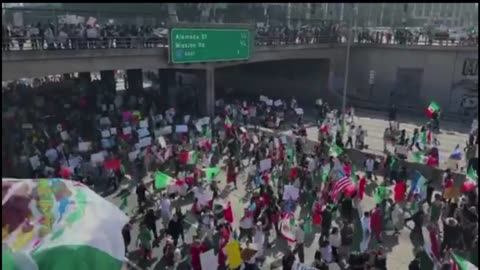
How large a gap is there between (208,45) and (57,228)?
72.4ft

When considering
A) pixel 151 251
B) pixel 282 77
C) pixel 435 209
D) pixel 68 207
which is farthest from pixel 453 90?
pixel 68 207

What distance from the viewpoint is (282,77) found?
37.5 metres

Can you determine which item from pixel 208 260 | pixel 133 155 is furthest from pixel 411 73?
pixel 208 260

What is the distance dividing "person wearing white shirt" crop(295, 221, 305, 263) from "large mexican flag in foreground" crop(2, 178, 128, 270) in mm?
7034

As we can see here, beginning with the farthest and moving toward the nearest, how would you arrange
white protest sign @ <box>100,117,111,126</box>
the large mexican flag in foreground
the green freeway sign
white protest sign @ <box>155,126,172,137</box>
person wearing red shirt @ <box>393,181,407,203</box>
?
1. the green freeway sign
2. white protest sign @ <box>100,117,111,126</box>
3. white protest sign @ <box>155,126,172,137</box>
4. person wearing red shirt @ <box>393,181,407,203</box>
5. the large mexican flag in foreground

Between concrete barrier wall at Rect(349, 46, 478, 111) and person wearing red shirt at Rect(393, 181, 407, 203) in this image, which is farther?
concrete barrier wall at Rect(349, 46, 478, 111)

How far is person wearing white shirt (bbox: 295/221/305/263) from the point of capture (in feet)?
37.7

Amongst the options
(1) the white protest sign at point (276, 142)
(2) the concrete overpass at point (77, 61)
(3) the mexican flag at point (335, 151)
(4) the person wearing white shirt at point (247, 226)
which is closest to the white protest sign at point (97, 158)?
(2) the concrete overpass at point (77, 61)

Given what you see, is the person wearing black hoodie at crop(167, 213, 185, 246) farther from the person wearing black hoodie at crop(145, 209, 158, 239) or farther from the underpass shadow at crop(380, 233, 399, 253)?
the underpass shadow at crop(380, 233, 399, 253)

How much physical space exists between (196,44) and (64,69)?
6.76 metres

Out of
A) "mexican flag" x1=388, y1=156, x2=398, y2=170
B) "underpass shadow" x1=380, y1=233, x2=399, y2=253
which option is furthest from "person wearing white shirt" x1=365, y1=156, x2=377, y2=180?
"underpass shadow" x1=380, y1=233, x2=399, y2=253

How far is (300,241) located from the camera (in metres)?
11.9

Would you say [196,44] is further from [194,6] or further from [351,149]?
[194,6]

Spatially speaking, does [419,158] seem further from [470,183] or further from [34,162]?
[34,162]
